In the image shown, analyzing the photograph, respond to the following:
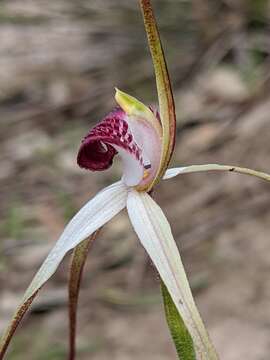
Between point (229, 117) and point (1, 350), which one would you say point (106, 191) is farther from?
point (229, 117)

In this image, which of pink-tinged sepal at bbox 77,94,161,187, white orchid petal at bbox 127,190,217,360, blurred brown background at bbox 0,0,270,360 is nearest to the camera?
white orchid petal at bbox 127,190,217,360

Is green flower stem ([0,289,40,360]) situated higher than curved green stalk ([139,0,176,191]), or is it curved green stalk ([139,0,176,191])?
curved green stalk ([139,0,176,191])

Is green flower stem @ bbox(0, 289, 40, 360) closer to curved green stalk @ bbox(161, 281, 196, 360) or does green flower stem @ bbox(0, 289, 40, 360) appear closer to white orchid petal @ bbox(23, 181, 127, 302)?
white orchid petal @ bbox(23, 181, 127, 302)

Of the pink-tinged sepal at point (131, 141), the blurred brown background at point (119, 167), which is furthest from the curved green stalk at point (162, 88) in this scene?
the blurred brown background at point (119, 167)

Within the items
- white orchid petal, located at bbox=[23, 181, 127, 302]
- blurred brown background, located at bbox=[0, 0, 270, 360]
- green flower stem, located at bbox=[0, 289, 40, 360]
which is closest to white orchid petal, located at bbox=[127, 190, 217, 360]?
white orchid petal, located at bbox=[23, 181, 127, 302]

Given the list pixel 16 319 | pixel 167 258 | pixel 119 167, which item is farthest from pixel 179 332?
pixel 119 167

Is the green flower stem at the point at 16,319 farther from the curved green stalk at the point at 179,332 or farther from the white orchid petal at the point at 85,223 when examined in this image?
the curved green stalk at the point at 179,332
